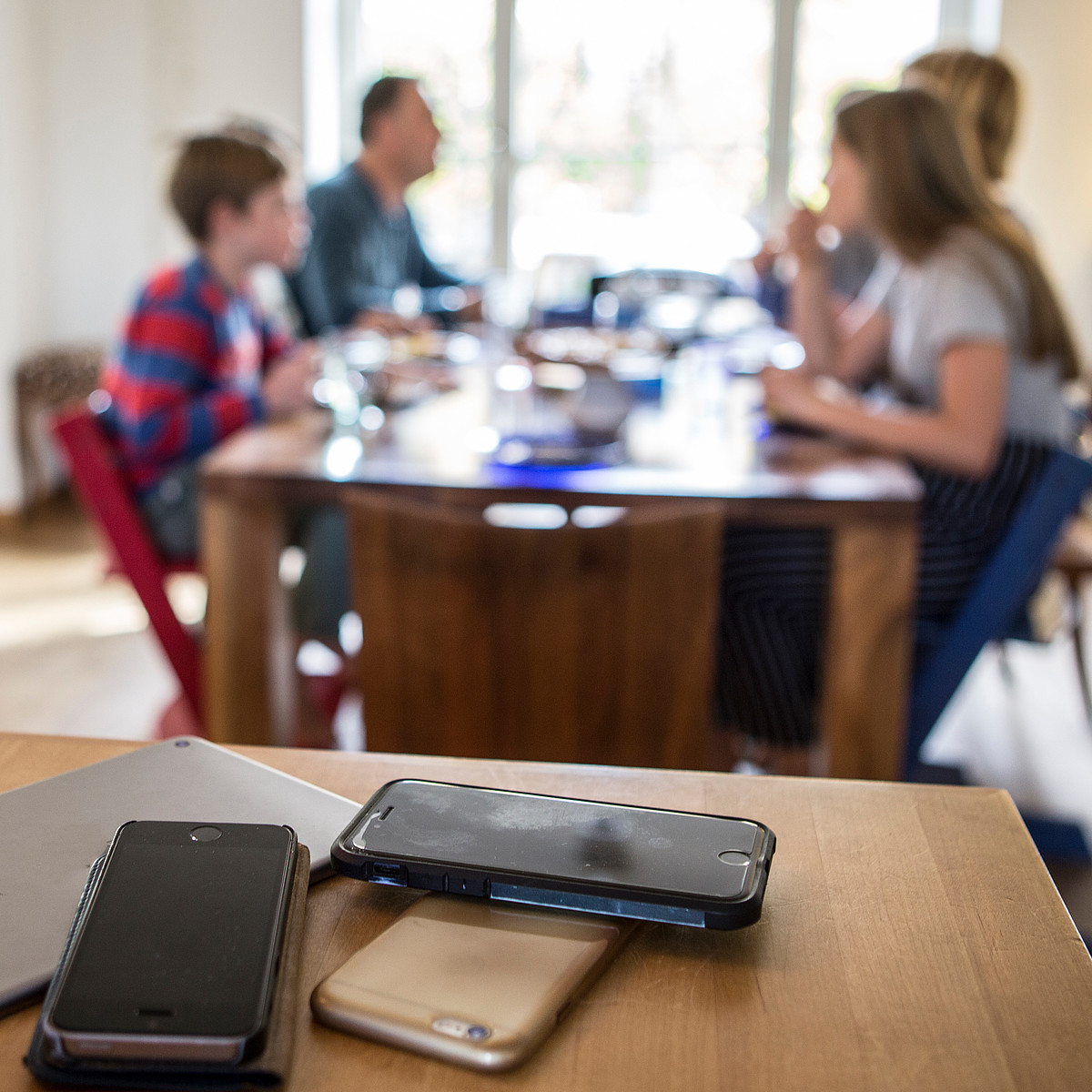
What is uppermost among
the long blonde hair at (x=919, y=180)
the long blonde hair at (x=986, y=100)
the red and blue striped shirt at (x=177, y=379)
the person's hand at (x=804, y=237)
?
the long blonde hair at (x=986, y=100)

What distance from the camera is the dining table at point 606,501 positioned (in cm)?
142

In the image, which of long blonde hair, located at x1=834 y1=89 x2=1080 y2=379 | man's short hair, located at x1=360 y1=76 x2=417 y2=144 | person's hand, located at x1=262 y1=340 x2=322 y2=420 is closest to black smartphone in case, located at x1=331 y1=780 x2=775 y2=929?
person's hand, located at x1=262 y1=340 x2=322 y2=420

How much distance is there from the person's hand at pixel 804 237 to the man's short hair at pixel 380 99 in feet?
4.35

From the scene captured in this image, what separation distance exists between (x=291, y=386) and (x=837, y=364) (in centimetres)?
99

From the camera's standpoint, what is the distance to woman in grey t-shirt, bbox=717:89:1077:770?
1648 millimetres

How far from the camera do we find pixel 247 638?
5.23ft

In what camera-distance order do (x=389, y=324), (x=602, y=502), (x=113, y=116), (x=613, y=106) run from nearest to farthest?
1. (x=602, y=502)
2. (x=389, y=324)
3. (x=113, y=116)
4. (x=613, y=106)

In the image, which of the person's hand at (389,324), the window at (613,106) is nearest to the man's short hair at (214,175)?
the person's hand at (389,324)

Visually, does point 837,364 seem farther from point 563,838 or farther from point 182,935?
point 182,935

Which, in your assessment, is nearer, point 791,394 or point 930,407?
point 791,394

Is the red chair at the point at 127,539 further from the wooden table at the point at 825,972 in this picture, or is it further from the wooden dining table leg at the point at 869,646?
the wooden table at the point at 825,972

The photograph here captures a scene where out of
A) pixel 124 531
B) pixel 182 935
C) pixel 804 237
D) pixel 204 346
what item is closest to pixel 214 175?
pixel 204 346

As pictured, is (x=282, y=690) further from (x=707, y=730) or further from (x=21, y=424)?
(x=21, y=424)

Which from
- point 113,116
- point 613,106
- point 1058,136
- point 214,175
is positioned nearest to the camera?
point 214,175
